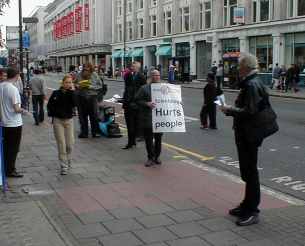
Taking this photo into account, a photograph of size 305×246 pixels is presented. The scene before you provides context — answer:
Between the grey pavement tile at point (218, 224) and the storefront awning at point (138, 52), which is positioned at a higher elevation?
the storefront awning at point (138, 52)

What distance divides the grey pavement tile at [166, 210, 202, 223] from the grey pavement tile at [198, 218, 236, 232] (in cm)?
16

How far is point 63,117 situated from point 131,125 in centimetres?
279

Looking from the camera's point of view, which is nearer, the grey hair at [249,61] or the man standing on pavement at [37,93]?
the grey hair at [249,61]

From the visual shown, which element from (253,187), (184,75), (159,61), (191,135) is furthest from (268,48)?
(253,187)

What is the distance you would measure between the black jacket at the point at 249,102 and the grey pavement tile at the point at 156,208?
4.29ft

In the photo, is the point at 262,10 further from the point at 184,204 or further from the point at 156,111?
the point at 184,204

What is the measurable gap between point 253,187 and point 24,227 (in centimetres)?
249

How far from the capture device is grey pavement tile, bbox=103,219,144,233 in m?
5.61

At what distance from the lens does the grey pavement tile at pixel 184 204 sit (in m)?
6.48

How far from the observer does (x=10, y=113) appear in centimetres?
791

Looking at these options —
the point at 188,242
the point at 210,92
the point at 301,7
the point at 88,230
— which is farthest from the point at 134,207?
the point at 301,7

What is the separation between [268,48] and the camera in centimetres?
3897

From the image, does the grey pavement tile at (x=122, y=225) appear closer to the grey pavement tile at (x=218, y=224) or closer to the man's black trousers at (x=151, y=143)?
the grey pavement tile at (x=218, y=224)

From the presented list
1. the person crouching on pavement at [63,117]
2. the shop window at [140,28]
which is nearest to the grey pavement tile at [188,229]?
the person crouching on pavement at [63,117]
